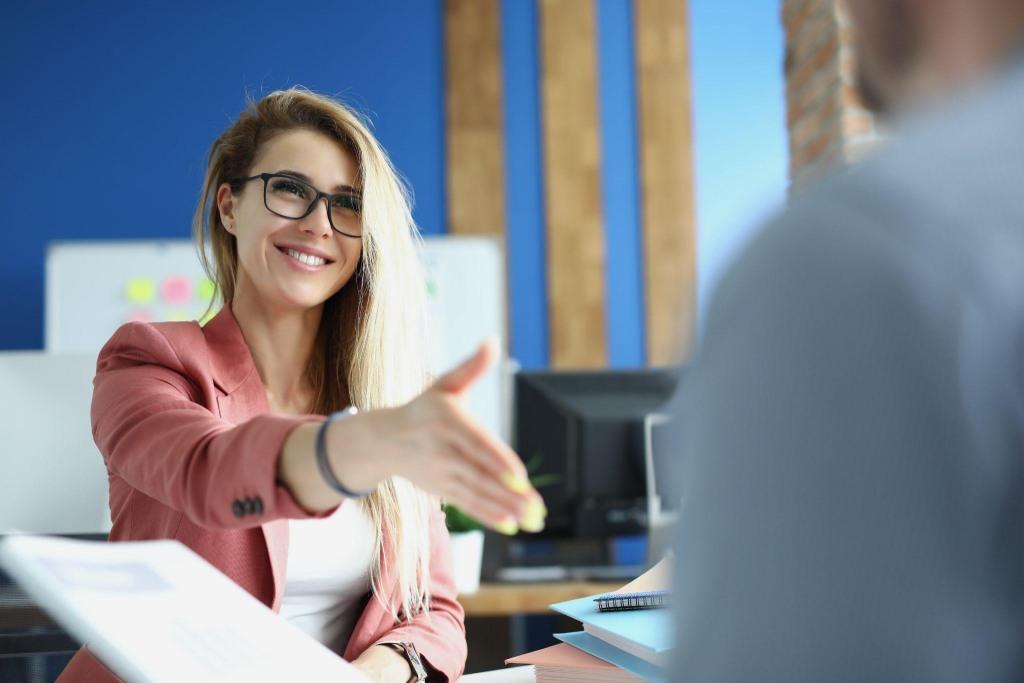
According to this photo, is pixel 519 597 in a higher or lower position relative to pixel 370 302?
lower

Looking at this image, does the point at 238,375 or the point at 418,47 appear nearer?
the point at 238,375

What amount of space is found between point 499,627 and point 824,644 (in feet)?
9.09

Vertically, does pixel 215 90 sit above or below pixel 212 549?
above

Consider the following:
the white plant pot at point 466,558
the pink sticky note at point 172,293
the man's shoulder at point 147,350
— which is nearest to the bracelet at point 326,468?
the man's shoulder at point 147,350

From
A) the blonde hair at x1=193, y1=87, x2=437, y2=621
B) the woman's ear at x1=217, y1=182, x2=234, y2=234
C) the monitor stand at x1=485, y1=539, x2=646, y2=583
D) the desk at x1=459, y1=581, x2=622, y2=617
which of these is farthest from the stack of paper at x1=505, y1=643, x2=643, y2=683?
the monitor stand at x1=485, y1=539, x2=646, y2=583

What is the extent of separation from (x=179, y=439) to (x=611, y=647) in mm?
456

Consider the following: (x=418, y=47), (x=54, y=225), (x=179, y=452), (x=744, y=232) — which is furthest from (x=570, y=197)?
(x=744, y=232)

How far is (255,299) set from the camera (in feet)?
5.36

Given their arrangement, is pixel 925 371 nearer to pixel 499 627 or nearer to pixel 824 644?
pixel 824 644

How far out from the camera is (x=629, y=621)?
96 centimetres

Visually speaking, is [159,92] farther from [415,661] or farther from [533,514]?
[533,514]

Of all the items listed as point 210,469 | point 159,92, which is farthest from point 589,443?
point 159,92

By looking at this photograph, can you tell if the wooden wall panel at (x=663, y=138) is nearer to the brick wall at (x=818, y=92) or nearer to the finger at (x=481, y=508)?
the brick wall at (x=818, y=92)

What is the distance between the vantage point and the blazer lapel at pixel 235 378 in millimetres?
1375
